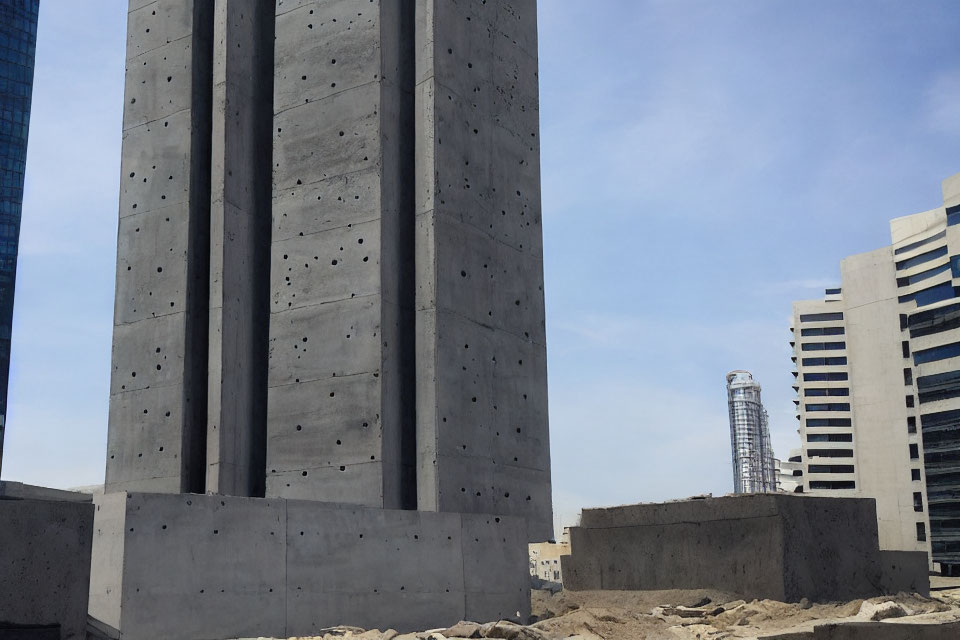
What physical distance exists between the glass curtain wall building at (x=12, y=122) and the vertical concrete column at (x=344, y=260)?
179 ft

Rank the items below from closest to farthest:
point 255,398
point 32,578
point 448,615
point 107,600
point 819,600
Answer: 1. point 32,578
2. point 107,600
3. point 448,615
4. point 819,600
5. point 255,398

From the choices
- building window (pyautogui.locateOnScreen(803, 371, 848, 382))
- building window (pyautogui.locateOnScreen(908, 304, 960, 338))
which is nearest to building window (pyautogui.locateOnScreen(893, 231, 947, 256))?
building window (pyautogui.locateOnScreen(908, 304, 960, 338))

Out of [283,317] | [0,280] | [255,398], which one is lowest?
[255,398]

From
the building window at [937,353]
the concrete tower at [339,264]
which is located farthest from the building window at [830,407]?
the concrete tower at [339,264]

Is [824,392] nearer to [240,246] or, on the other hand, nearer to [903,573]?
[903,573]

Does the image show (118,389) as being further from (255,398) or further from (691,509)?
(691,509)

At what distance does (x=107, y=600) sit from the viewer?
34.1ft

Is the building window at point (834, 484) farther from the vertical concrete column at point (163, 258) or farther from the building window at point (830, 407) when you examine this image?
the vertical concrete column at point (163, 258)

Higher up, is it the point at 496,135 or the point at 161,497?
the point at 496,135

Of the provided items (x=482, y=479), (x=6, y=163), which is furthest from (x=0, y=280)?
(x=482, y=479)

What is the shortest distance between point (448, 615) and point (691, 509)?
434cm

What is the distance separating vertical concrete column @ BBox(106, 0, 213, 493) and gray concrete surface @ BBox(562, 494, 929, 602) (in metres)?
6.44

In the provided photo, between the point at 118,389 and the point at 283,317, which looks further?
the point at 118,389

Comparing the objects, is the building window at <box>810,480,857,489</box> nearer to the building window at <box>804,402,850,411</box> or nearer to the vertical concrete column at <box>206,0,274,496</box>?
the building window at <box>804,402,850,411</box>
